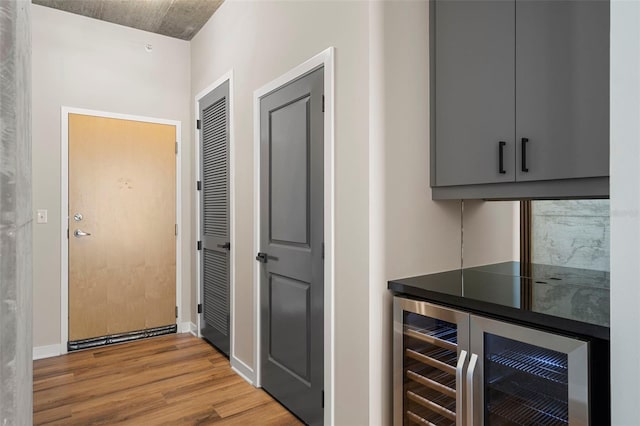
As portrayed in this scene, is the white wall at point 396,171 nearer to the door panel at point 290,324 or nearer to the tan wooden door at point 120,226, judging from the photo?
the door panel at point 290,324

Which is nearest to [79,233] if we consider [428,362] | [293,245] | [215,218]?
[215,218]

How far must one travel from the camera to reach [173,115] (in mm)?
3979

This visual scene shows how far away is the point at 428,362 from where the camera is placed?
1.70 metres

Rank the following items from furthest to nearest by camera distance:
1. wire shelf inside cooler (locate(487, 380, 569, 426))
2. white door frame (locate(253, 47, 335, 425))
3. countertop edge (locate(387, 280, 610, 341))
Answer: white door frame (locate(253, 47, 335, 425)) < wire shelf inside cooler (locate(487, 380, 569, 426)) < countertop edge (locate(387, 280, 610, 341))

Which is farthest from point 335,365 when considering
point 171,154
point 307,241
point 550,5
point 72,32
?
point 72,32

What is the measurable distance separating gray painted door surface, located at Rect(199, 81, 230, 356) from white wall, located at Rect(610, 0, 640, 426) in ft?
8.76

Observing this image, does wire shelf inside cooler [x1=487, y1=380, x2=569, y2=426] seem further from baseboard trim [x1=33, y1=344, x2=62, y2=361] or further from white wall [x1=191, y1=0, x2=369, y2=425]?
baseboard trim [x1=33, y1=344, x2=62, y2=361]

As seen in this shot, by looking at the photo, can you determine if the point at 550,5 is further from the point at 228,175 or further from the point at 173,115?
the point at 173,115

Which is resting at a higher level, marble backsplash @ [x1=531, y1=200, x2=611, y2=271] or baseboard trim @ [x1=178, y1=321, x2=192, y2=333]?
marble backsplash @ [x1=531, y1=200, x2=611, y2=271]

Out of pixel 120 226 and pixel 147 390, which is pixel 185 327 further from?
pixel 147 390

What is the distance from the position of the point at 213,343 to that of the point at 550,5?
11.1ft

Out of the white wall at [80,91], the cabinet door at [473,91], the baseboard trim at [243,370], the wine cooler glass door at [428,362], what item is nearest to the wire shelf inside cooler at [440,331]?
the wine cooler glass door at [428,362]

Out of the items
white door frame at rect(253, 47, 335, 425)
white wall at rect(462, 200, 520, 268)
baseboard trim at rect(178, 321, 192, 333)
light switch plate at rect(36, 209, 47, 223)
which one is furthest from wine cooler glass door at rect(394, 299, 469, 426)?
light switch plate at rect(36, 209, 47, 223)

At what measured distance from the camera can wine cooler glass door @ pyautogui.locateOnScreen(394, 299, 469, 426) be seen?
1.58m
